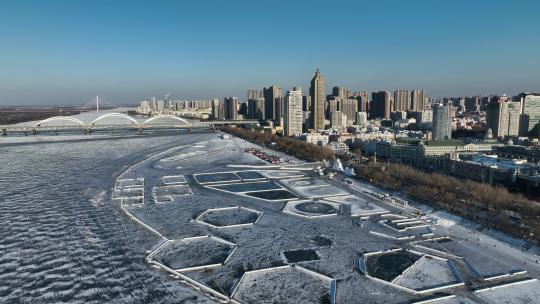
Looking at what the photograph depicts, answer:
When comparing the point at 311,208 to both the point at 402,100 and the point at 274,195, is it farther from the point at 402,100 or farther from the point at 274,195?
the point at 402,100

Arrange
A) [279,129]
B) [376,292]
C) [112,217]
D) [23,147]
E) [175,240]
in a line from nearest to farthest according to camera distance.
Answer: [376,292] → [175,240] → [112,217] → [23,147] → [279,129]

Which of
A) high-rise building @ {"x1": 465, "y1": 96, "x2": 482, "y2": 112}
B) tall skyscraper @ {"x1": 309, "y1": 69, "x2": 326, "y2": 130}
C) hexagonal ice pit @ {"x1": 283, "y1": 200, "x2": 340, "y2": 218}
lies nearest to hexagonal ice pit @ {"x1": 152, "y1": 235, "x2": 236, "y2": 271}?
hexagonal ice pit @ {"x1": 283, "y1": 200, "x2": 340, "y2": 218}

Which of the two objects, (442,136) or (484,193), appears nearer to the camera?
(484,193)

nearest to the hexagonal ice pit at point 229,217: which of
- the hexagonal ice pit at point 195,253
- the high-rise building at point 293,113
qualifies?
the hexagonal ice pit at point 195,253

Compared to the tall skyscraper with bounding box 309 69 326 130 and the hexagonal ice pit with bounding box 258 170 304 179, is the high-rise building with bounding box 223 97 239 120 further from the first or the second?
the hexagonal ice pit with bounding box 258 170 304 179

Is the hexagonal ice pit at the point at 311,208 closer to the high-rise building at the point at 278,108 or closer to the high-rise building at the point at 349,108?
the high-rise building at the point at 278,108

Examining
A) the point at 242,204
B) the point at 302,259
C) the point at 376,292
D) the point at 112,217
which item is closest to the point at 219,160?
the point at 242,204

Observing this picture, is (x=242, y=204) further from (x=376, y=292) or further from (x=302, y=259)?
(x=376, y=292)
